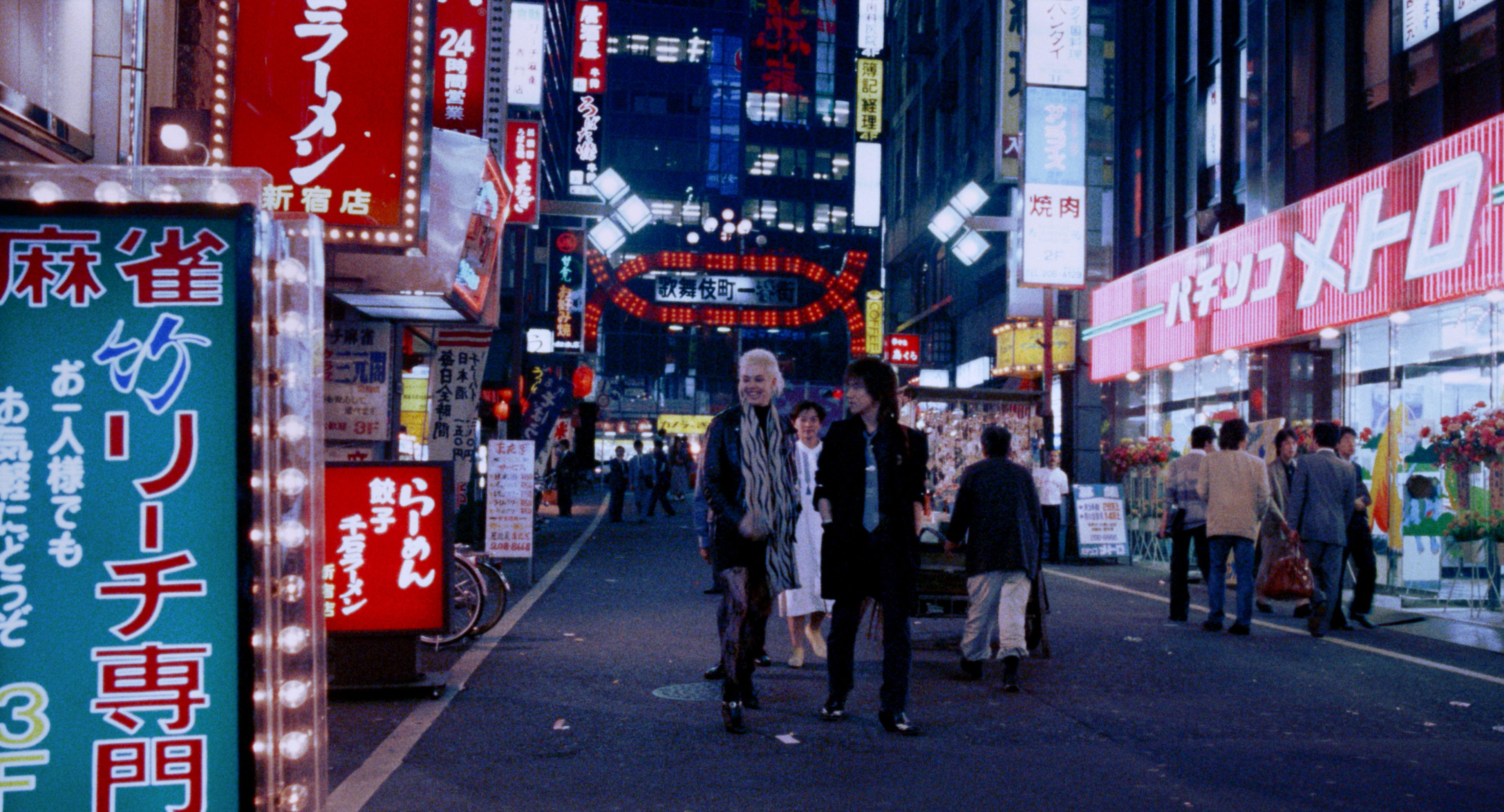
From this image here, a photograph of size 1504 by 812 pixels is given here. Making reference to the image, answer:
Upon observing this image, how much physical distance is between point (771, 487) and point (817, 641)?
8.72ft

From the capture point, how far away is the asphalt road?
5.44 meters

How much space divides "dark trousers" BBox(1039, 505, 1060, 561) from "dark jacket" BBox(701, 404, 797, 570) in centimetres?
1246

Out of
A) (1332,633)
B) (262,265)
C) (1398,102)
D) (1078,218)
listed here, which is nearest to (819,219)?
(1078,218)

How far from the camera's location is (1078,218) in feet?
72.9

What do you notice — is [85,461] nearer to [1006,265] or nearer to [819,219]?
[1006,265]

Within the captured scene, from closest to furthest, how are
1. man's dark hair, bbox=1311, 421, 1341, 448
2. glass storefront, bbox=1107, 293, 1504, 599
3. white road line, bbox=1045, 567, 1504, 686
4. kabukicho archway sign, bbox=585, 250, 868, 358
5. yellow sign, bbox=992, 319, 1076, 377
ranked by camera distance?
white road line, bbox=1045, 567, 1504, 686 < man's dark hair, bbox=1311, 421, 1341, 448 < glass storefront, bbox=1107, 293, 1504, 599 < yellow sign, bbox=992, 319, 1076, 377 < kabukicho archway sign, bbox=585, 250, 868, 358

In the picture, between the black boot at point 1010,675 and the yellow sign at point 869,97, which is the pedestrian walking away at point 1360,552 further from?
the yellow sign at point 869,97

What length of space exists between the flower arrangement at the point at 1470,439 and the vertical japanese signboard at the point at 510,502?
31.7 feet

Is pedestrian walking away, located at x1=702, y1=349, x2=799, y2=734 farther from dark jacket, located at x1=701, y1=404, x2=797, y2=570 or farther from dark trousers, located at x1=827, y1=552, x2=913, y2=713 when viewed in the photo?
dark trousers, located at x1=827, y1=552, x2=913, y2=713

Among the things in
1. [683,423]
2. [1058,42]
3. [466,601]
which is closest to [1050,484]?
[1058,42]

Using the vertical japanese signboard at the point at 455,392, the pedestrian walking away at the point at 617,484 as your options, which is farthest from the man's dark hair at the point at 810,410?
the pedestrian walking away at the point at 617,484

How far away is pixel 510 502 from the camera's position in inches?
571

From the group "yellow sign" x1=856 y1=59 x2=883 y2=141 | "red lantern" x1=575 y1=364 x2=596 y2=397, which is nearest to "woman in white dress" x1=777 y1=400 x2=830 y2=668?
"red lantern" x1=575 y1=364 x2=596 y2=397

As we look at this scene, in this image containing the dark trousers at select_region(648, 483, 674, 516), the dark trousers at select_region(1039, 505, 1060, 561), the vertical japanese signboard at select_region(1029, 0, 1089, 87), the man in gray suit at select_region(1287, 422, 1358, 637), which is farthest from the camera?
the dark trousers at select_region(648, 483, 674, 516)
